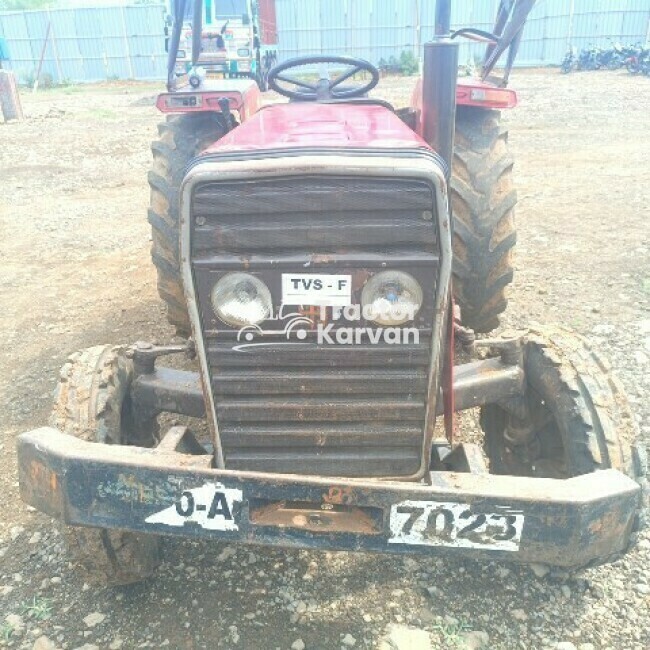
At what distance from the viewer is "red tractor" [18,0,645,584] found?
1971mm

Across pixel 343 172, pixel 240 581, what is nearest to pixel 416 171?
pixel 343 172

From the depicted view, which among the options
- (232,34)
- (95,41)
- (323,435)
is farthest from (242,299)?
(95,41)

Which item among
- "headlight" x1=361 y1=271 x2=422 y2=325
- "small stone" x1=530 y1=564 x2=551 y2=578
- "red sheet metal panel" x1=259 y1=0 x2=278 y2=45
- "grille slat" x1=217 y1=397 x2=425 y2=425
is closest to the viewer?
"headlight" x1=361 y1=271 x2=422 y2=325

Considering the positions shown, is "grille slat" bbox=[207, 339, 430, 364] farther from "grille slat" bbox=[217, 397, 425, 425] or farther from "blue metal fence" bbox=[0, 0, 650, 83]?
"blue metal fence" bbox=[0, 0, 650, 83]

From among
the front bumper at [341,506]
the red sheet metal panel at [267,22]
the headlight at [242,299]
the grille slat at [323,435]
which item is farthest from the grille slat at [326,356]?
the red sheet metal panel at [267,22]

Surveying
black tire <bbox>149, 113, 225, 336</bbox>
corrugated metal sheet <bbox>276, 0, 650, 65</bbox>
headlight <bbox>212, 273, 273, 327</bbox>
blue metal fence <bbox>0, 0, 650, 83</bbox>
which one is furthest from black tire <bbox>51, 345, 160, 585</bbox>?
corrugated metal sheet <bbox>276, 0, 650, 65</bbox>

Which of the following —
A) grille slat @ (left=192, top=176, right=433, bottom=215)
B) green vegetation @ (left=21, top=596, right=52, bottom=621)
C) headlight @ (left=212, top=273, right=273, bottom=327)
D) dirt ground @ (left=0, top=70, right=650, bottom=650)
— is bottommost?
dirt ground @ (left=0, top=70, right=650, bottom=650)

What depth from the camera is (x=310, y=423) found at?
2.31 meters

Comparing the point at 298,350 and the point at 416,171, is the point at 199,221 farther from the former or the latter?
the point at 416,171

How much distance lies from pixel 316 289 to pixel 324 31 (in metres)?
25.3

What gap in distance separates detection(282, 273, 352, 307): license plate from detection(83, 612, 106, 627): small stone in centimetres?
148

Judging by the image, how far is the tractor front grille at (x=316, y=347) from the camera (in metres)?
1.95

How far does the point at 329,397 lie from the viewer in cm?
226

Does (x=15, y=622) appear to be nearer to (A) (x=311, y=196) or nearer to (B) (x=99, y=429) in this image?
(B) (x=99, y=429)
